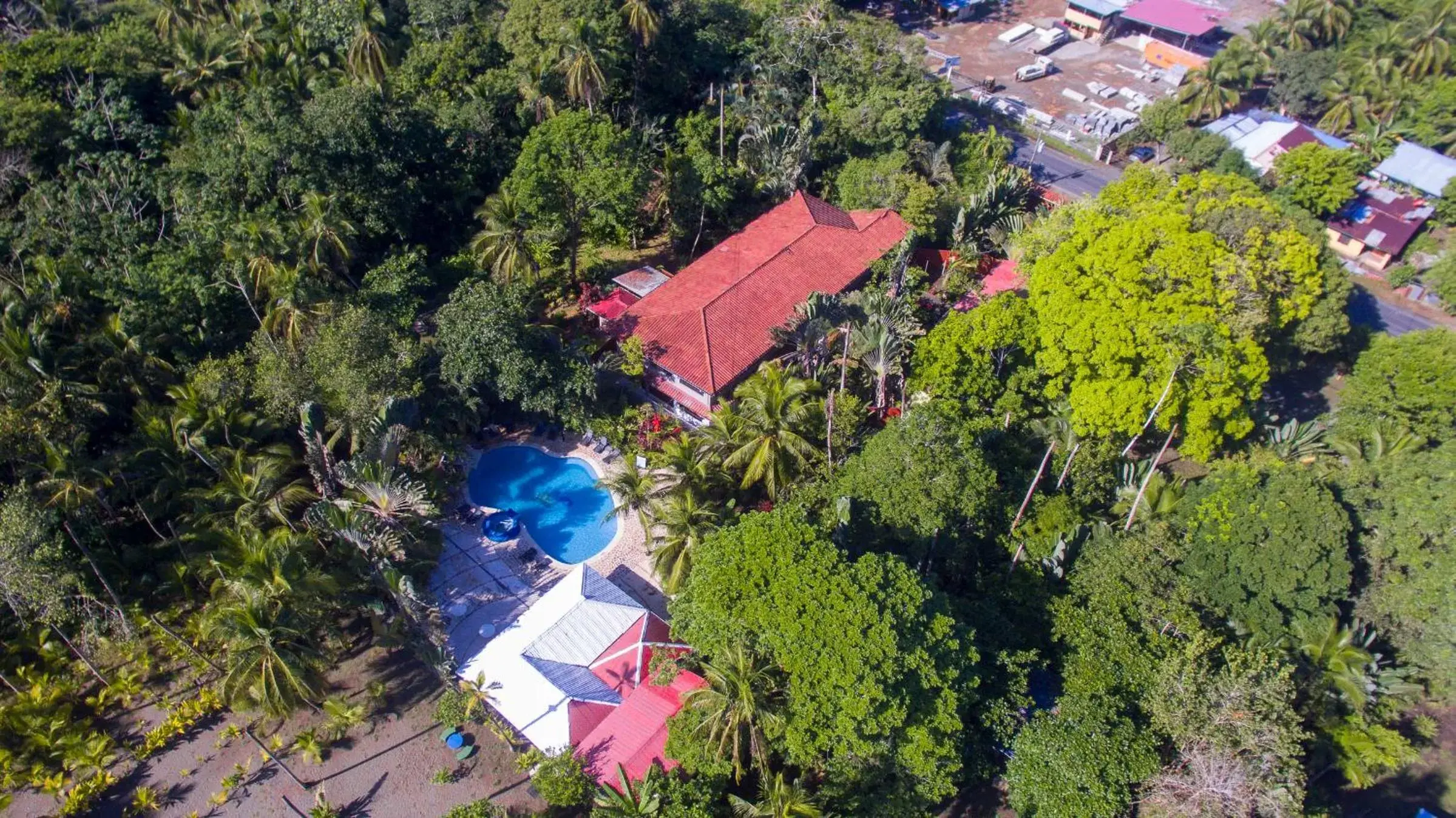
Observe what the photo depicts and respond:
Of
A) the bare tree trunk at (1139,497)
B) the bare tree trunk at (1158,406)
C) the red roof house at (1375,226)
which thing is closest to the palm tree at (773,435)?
the bare tree trunk at (1139,497)

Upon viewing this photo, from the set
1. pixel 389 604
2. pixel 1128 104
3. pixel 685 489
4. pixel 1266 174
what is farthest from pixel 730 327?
pixel 1128 104

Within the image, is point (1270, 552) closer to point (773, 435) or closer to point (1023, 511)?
point (1023, 511)

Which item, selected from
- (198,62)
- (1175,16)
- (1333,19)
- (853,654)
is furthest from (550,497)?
(1175,16)

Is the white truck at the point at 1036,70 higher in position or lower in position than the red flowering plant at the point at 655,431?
higher

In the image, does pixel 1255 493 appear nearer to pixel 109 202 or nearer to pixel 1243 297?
pixel 1243 297

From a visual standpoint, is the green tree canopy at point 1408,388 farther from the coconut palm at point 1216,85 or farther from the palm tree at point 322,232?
the palm tree at point 322,232

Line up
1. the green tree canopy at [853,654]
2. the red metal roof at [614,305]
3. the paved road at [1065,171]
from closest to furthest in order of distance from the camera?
1. the green tree canopy at [853,654]
2. the red metal roof at [614,305]
3. the paved road at [1065,171]

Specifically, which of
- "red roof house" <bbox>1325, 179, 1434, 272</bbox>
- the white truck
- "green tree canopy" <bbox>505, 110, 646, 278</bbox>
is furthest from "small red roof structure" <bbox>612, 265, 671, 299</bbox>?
the white truck

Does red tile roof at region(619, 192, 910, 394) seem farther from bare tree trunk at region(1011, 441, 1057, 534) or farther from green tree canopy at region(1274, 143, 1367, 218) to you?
green tree canopy at region(1274, 143, 1367, 218)

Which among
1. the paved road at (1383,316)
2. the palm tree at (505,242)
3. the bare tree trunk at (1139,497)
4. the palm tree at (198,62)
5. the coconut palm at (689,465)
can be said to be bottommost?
the paved road at (1383,316)
